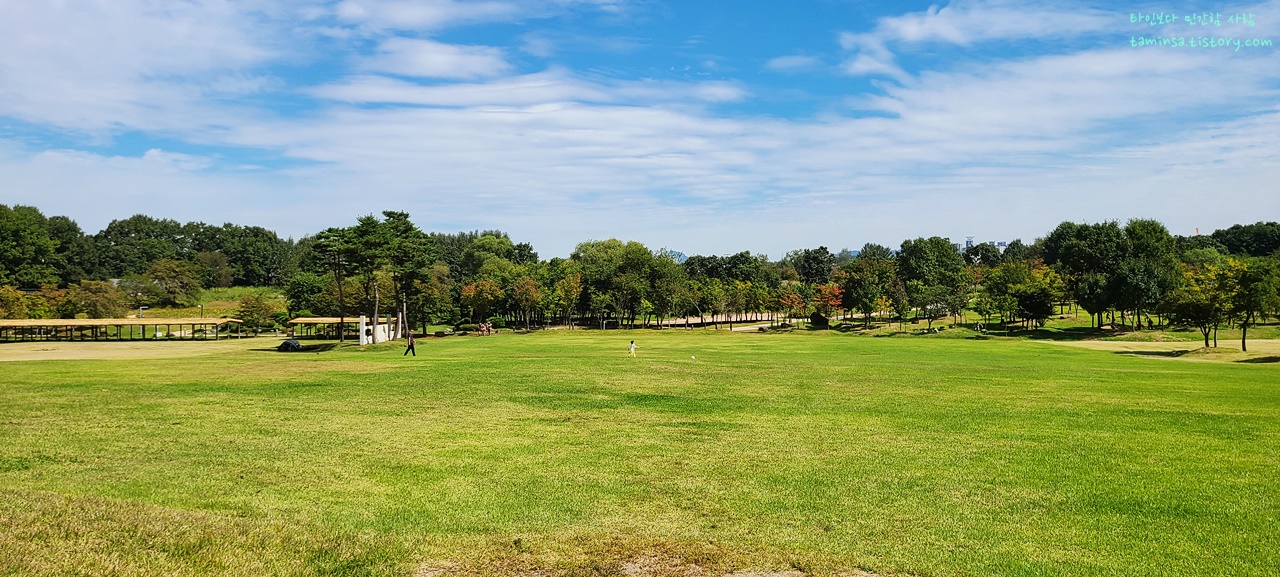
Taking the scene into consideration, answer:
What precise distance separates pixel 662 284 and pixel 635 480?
98.0m

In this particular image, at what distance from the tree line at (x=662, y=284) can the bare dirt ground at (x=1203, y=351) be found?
9.51ft

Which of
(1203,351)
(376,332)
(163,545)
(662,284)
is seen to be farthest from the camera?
(662,284)

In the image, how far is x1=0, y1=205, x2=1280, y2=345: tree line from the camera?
76188 millimetres

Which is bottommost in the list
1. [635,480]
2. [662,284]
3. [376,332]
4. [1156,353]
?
[1156,353]

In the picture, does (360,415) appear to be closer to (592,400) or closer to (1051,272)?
(592,400)

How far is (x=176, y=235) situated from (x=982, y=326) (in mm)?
194692

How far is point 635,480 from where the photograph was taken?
1477cm

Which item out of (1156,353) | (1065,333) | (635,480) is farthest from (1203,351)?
(635,480)

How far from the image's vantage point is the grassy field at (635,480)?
10211 millimetres

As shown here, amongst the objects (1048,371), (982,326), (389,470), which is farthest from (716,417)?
(982,326)

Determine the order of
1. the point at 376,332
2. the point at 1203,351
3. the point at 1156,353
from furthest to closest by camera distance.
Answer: the point at 376,332 → the point at 1156,353 → the point at 1203,351

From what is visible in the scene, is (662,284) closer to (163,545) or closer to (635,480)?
(635,480)

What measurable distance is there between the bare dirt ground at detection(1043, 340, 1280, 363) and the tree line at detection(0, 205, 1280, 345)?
290cm

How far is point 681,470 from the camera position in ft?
51.3
